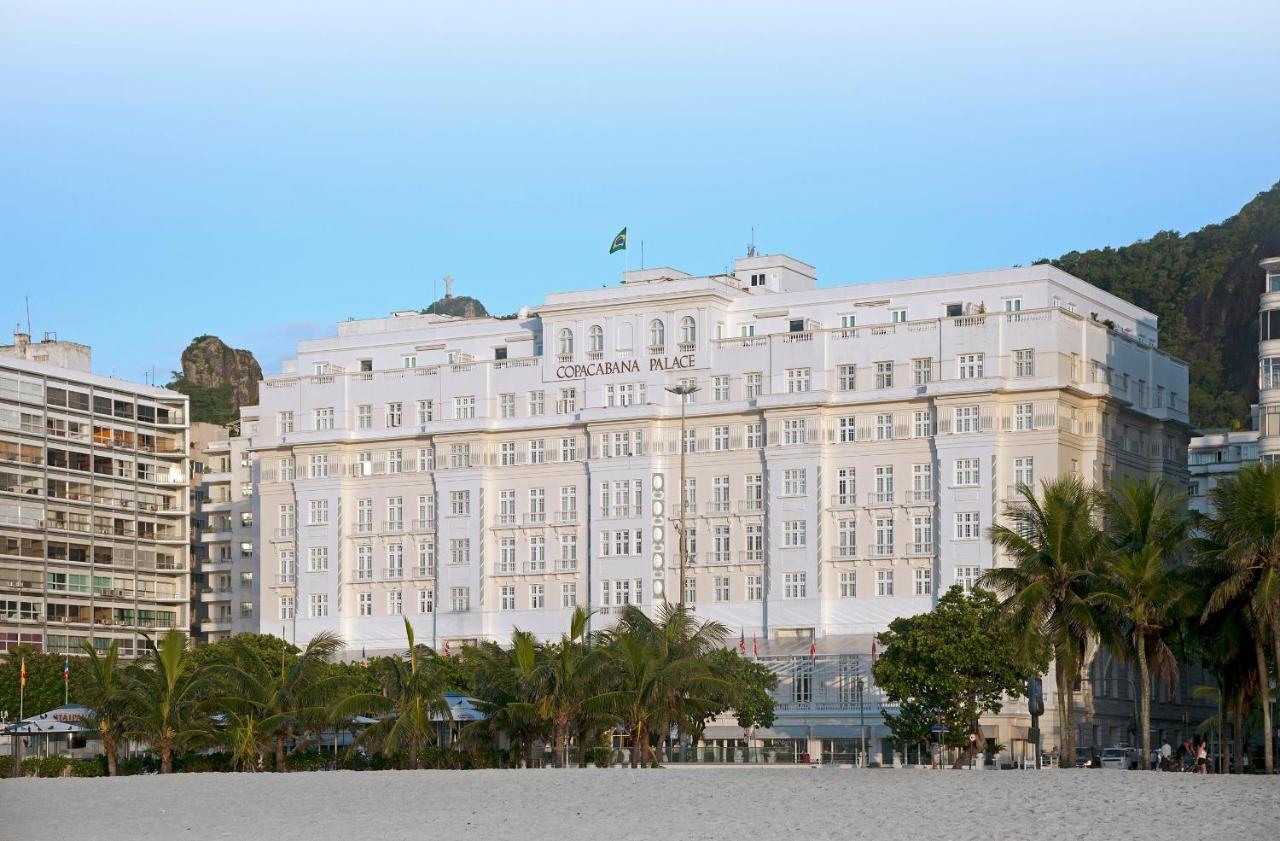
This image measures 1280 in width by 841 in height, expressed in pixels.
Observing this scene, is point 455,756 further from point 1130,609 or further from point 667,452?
point 667,452

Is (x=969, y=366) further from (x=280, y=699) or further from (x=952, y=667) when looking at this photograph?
(x=280, y=699)

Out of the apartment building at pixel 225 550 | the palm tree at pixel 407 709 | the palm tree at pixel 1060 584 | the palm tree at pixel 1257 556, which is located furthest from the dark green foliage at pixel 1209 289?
the palm tree at pixel 407 709

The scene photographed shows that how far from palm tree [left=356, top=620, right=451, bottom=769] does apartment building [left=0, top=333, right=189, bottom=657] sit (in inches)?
2413

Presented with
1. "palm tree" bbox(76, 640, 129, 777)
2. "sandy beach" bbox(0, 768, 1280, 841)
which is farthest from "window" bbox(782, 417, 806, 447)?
"sandy beach" bbox(0, 768, 1280, 841)

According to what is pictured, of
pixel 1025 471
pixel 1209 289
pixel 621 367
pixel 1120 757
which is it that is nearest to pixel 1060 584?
pixel 1120 757

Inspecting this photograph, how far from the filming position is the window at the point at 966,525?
351 feet

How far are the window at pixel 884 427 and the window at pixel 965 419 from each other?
3576mm

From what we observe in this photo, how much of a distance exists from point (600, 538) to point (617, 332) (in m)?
10.6

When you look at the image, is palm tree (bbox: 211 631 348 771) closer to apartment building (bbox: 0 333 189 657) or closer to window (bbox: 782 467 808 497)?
window (bbox: 782 467 808 497)

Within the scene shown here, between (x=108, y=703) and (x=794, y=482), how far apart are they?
41.0 meters

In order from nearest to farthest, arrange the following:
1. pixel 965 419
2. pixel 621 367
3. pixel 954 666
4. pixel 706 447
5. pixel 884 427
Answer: pixel 954 666 → pixel 965 419 → pixel 884 427 → pixel 706 447 → pixel 621 367

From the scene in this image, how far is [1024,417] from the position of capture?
106812 mm

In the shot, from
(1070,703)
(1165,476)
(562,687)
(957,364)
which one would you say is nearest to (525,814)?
(562,687)

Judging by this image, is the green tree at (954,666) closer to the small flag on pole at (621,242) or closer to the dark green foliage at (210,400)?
the small flag on pole at (621,242)
